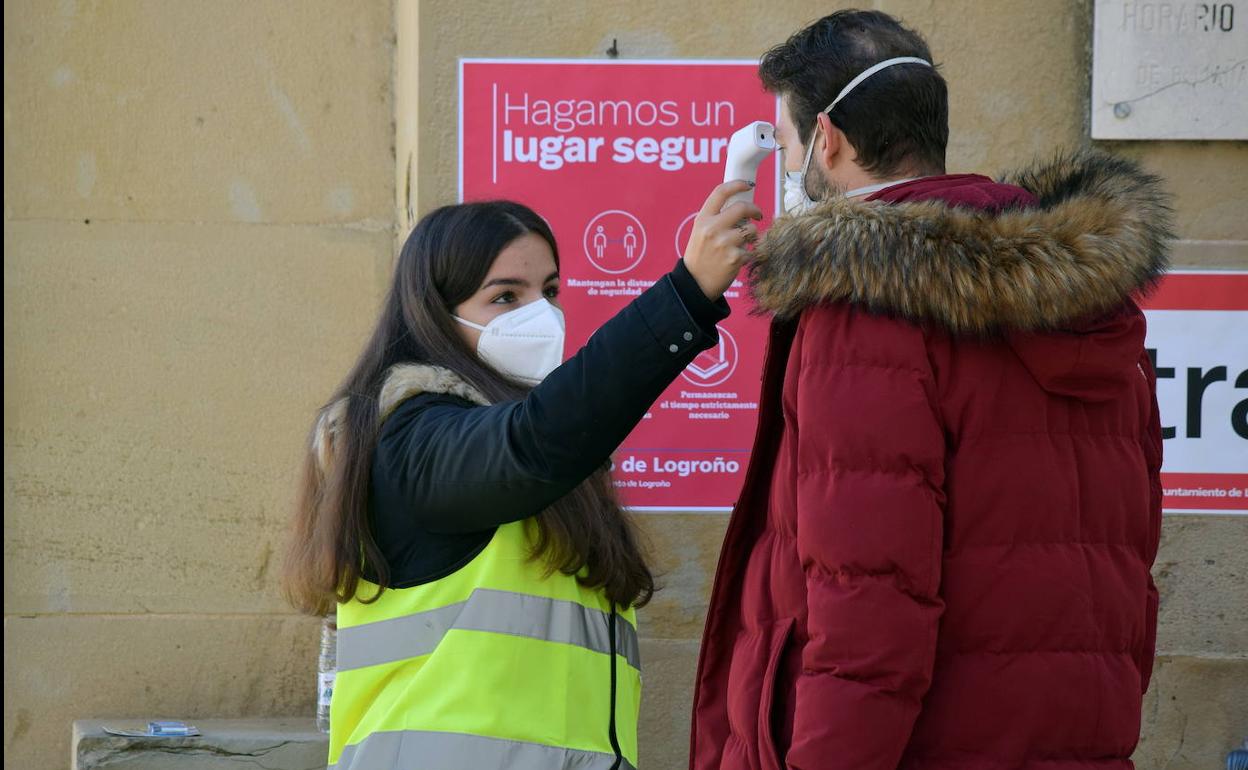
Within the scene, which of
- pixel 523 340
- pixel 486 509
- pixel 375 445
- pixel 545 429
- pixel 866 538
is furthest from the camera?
pixel 523 340

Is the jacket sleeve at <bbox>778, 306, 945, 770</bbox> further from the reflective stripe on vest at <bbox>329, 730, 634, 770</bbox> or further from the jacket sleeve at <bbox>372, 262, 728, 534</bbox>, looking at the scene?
the reflective stripe on vest at <bbox>329, 730, 634, 770</bbox>

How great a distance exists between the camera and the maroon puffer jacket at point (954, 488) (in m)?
2.00

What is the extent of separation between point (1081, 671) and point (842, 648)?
1.27 feet

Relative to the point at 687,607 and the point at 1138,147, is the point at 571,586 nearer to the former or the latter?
the point at 687,607

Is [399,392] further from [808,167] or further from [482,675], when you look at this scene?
[808,167]

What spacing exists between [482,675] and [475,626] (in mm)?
79

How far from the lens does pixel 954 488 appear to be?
82.3 inches

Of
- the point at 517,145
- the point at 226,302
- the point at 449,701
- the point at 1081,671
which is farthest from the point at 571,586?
the point at 226,302

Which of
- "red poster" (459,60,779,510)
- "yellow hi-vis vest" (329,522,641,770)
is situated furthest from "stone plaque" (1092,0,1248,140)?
"yellow hi-vis vest" (329,522,641,770)

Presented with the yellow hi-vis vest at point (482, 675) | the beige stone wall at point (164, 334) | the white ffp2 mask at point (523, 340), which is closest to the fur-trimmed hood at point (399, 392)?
the white ffp2 mask at point (523, 340)

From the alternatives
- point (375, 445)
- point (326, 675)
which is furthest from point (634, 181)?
point (375, 445)

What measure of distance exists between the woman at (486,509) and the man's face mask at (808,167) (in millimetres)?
138

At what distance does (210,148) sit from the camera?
441 centimetres

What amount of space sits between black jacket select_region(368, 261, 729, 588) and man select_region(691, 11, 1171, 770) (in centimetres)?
16
